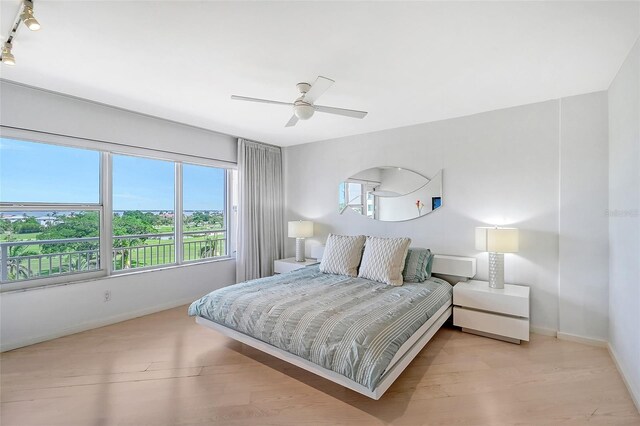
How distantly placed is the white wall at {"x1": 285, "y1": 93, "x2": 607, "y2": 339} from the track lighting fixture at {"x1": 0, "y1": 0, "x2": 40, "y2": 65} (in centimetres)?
→ 355

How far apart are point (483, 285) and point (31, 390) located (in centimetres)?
408

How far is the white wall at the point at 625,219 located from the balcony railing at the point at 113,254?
4675mm

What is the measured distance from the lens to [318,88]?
2.44 m

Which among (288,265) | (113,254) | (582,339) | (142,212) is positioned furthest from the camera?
(288,265)

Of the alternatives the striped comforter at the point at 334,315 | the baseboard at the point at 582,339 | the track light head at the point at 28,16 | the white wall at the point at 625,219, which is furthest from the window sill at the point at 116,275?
the white wall at the point at 625,219

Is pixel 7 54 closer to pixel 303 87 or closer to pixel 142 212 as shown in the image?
pixel 303 87

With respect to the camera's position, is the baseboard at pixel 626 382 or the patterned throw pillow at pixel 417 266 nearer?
the baseboard at pixel 626 382

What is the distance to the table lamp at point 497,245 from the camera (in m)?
2.97

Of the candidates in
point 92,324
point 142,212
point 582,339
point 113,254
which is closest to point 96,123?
point 142,212

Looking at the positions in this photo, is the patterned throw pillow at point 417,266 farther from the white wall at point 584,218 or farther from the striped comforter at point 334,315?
the white wall at point 584,218

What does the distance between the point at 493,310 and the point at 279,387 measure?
7.22ft

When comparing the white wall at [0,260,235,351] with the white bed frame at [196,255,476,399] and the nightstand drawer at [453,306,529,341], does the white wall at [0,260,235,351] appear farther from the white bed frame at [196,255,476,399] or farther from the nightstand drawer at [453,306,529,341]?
the nightstand drawer at [453,306,529,341]

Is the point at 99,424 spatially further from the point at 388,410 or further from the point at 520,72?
the point at 520,72

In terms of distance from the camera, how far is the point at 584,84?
8.79ft
